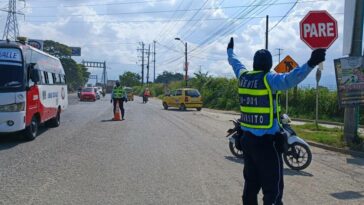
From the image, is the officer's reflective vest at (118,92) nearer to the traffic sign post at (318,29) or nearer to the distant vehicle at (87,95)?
the traffic sign post at (318,29)

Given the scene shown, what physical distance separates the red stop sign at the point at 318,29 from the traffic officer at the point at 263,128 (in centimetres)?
845

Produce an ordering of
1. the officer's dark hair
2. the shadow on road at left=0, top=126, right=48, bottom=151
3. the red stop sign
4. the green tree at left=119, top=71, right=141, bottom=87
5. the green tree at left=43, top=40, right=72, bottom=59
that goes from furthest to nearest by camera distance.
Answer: the green tree at left=119, top=71, right=141, bottom=87 → the green tree at left=43, top=40, right=72, bottom=59 → the red stop sign → the shadow on road at left=0, top=126, right=48, bottom=151 → the officer's dark hair

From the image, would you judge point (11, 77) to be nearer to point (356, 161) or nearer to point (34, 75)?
point (34, 75)

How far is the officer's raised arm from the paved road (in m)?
2.17

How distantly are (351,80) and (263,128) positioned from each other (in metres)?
9.72

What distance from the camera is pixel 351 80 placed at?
44.2ft

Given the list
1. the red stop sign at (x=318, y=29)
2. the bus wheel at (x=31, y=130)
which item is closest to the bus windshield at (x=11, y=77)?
the bus wheel at (x=31, y=130)

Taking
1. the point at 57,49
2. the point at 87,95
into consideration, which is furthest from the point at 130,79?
the point at 87,95

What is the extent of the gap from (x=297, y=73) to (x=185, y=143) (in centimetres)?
955

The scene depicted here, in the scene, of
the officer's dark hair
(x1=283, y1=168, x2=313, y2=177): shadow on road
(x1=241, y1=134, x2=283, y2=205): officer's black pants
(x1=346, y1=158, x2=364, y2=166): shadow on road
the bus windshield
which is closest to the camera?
(x1=241, y1=134, x2=283, y2=205): officer's black pants

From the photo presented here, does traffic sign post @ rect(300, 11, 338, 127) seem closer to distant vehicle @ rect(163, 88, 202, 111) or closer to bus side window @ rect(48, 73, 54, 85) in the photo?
bus side window @ rect(48, 73, 54, 85)

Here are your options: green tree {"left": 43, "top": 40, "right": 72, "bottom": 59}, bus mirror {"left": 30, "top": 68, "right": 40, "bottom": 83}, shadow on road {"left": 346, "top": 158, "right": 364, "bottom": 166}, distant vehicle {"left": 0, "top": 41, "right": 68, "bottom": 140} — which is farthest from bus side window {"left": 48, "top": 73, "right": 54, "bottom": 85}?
green tree {"left": 43, "top": 40, "right": 72, "bottom": 59}

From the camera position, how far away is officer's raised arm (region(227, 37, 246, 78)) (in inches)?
205

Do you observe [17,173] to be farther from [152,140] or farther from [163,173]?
[152,140]
